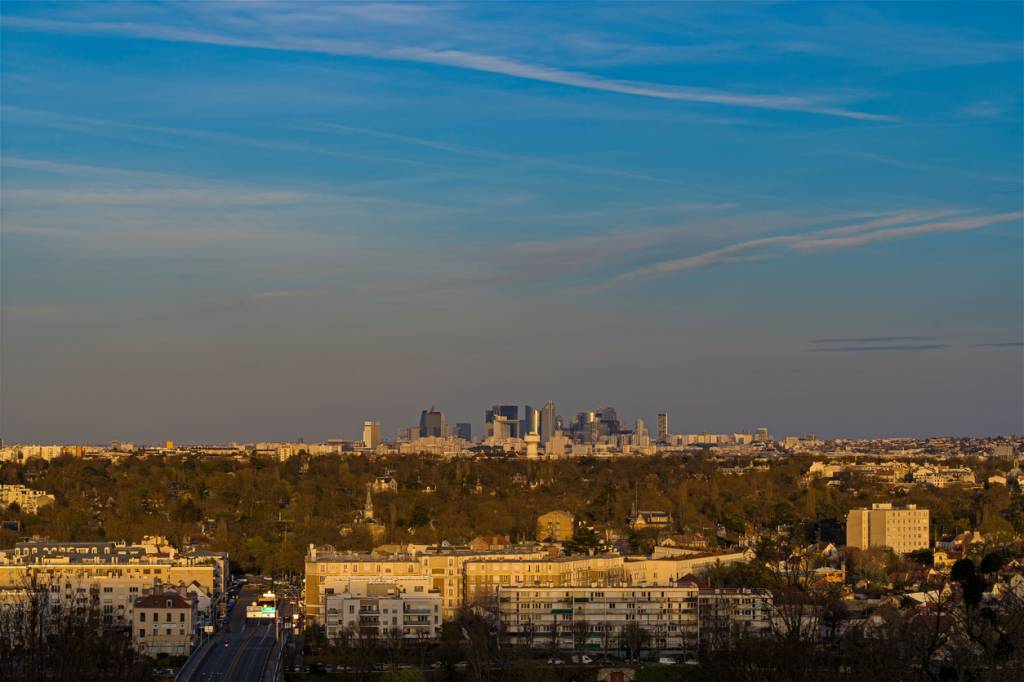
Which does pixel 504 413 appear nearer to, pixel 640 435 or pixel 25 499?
pixel 640 435

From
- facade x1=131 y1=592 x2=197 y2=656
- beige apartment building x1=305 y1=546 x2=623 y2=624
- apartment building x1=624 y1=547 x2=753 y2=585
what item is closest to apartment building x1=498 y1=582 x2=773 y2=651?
beige apartment building x1=305 y1=546 x2=623 y2=624

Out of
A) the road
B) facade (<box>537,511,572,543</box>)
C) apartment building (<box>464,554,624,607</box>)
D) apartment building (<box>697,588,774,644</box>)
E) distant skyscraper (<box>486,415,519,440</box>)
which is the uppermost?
distant skyscraper (<box>486,415,519,440</box>)

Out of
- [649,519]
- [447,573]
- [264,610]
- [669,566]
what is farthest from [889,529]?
[264,610]

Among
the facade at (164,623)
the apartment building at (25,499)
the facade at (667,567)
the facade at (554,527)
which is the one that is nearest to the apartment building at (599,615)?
the facade at (667,567)

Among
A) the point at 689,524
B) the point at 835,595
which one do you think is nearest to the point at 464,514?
the point at 689,524

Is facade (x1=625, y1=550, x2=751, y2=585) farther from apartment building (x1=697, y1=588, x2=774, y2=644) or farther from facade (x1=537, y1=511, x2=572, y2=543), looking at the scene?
facade (x1=537, y1=511, x2=572, y2=543)
